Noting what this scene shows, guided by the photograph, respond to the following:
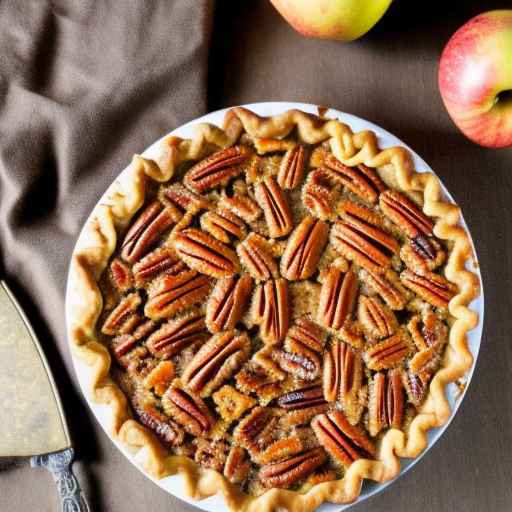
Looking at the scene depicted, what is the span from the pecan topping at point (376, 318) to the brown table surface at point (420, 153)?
0.38m

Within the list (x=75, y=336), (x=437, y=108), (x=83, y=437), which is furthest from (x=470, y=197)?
(x=83, y=437)

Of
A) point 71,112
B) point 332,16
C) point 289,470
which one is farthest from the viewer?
point 71,112

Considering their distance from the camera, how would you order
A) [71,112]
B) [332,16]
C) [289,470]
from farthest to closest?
1. [71,112]
2. [332,16]
3. [289,470]

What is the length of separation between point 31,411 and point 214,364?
0.55 m

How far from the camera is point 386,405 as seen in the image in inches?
65.5

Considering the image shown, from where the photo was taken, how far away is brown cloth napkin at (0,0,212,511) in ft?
6.28

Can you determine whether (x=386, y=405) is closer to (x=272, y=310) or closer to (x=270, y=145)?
(x=272, y=310)

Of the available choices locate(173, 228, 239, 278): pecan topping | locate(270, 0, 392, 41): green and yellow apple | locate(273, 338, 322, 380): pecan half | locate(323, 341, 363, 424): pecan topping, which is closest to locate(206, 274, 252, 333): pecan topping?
locate(173, 228, 239, 278): pecan topping

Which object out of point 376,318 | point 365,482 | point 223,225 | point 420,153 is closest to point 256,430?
point 365,482

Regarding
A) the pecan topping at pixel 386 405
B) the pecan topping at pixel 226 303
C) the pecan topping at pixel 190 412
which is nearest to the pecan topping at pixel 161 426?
the pecan topping at pixel 190 412

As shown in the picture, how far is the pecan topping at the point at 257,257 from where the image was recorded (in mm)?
1704

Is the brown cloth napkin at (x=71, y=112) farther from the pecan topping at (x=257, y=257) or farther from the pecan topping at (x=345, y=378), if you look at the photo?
the pecan topping at (x=345, y=378)

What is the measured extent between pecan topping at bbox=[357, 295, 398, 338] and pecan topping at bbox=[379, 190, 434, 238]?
19cm

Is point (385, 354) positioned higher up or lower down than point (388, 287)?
lower down
